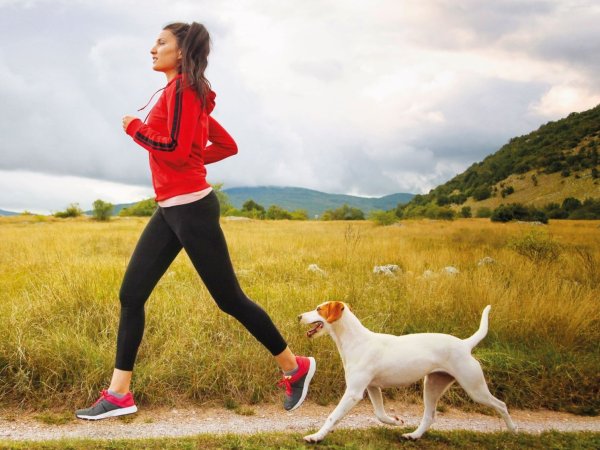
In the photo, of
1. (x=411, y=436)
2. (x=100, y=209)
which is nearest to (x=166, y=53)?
(x=411, y=436)

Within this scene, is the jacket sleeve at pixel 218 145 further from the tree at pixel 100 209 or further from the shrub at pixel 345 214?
the shrub at pixel 345 214

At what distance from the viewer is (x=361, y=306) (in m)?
6.16

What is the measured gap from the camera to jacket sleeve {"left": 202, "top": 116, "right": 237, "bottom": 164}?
3.86 meters

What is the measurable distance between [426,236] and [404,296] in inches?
411

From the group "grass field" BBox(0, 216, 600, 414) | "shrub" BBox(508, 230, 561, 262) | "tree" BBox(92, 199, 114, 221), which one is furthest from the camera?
"tree" BBox(92, 199, 114, 221)

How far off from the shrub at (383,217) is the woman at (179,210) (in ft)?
77.8

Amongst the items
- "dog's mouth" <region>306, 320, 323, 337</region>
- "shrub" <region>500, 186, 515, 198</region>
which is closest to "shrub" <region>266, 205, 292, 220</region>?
"shrub" <region>500, 186, 515, 198</region>

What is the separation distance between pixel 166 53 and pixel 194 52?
0.21 meters

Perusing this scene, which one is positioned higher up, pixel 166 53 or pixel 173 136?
pixel 166 53

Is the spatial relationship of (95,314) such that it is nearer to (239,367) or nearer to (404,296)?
(239,367)

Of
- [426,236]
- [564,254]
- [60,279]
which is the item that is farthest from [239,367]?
[426,236]

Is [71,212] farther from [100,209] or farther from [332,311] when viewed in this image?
[332,311]

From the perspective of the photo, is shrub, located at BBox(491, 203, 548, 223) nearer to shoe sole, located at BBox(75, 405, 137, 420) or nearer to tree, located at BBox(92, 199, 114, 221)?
shoe sole, located at BBox(75, 405, 137, 420)

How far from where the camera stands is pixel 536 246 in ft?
35.3
